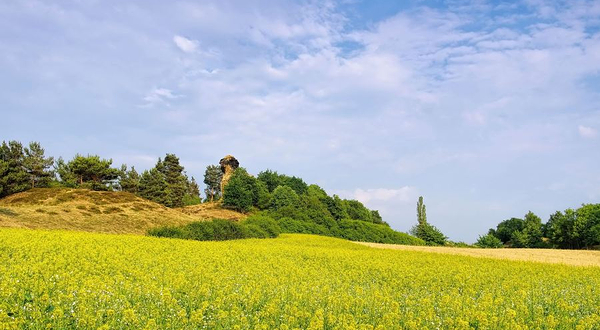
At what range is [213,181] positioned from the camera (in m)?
98.2

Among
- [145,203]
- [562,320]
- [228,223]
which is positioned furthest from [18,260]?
[145,203]

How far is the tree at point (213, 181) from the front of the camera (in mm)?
98000

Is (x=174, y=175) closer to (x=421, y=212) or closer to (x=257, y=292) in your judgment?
(x=421, y=212)

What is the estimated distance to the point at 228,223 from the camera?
3428 centimetres

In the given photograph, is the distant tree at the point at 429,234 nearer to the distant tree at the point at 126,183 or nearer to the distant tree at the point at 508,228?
the distant tree at the point at 508,228

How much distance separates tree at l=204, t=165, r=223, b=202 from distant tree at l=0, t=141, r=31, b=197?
45.8m

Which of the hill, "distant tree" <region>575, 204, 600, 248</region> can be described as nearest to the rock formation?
the hill

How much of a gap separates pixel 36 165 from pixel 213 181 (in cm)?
4563

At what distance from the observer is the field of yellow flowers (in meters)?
7.37

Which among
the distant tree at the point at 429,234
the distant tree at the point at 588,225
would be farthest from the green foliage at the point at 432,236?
the distant tree at the point at 588,225

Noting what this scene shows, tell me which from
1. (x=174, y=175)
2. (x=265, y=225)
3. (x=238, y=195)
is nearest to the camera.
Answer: (x=265, y=225)

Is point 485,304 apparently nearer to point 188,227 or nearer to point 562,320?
point 562,320

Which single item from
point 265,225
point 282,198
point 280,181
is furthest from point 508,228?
point 265,225

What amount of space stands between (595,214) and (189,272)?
55.1 metres
